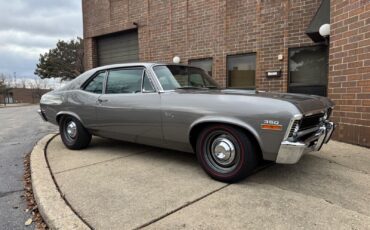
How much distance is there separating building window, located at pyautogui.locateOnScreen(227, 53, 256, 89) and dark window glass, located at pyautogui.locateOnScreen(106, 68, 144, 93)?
4717 mm

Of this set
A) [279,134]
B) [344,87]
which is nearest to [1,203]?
[279,134]

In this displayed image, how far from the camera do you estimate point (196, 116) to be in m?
3.45

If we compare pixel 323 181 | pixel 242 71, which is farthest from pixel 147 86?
pixel 242 71

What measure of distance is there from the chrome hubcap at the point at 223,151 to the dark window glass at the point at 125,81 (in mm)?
1490

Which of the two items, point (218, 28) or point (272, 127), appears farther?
point (218, 28)

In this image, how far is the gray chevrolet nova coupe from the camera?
118 inches

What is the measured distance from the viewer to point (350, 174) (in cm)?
366

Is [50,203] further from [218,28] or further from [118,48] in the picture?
[118,48]

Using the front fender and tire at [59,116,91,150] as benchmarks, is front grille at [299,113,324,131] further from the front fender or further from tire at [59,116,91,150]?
tire at [59,116,91,150]

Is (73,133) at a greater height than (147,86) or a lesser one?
lesser

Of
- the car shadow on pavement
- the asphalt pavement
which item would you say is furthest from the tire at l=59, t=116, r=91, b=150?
the car shadow on pavement

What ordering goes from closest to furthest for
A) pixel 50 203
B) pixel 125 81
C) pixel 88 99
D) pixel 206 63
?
pixel 50 203
pixel 125 81
pixel 88 99
pixel 206 63

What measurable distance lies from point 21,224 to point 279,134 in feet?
8.67

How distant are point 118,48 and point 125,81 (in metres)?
8.30
